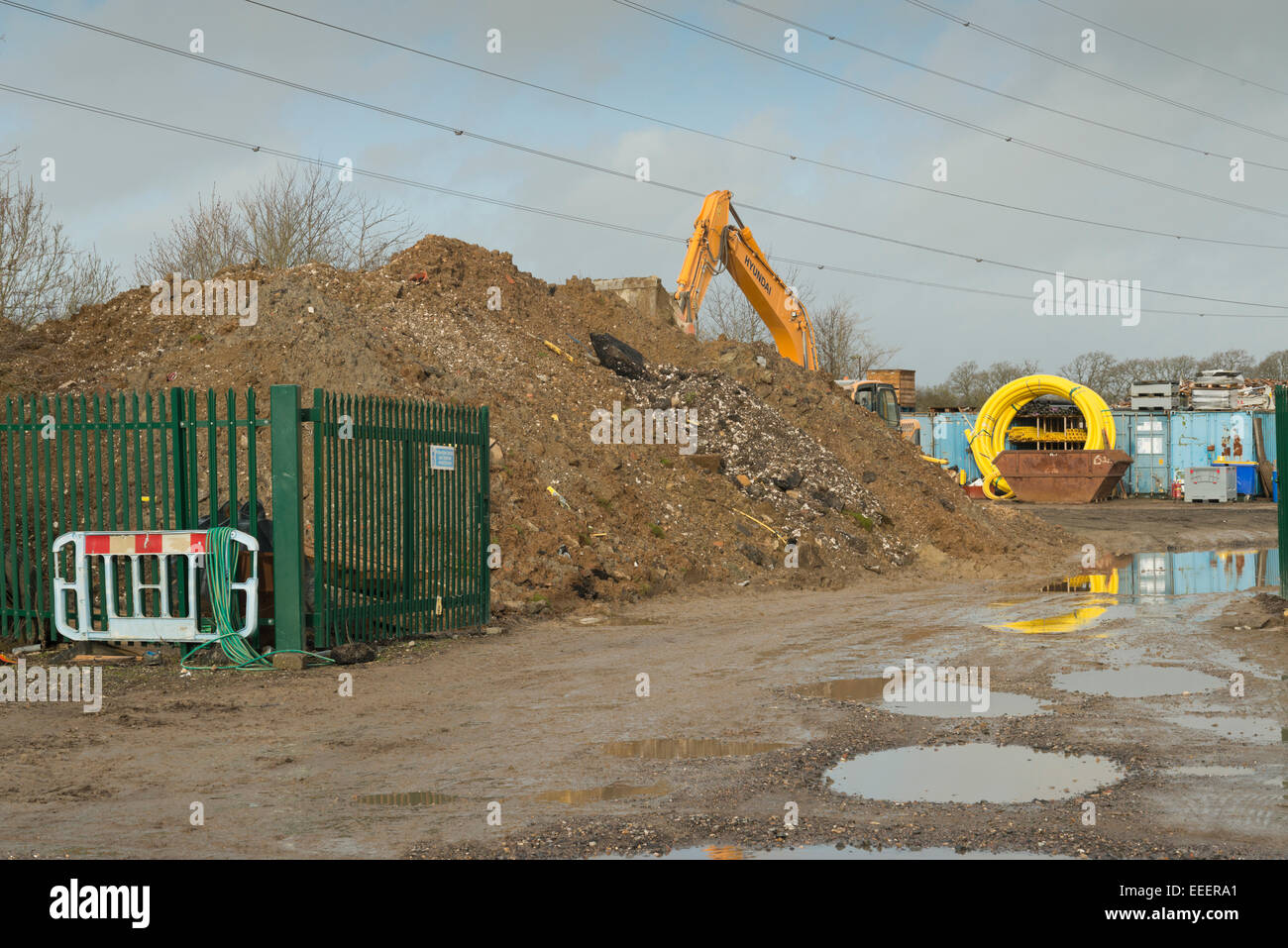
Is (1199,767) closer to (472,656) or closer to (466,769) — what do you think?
(466,769)

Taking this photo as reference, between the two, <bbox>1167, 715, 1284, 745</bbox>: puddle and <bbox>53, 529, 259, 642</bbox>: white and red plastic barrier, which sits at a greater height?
<bbox>53, 529, 259, 642</bbox>: white and red plastic barrier

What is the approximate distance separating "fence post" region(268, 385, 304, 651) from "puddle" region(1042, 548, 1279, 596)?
38.1 ft

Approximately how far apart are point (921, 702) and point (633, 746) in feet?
8.32

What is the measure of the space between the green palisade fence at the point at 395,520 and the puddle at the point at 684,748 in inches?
181

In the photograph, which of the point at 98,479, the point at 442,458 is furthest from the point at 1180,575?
the point at 98,479

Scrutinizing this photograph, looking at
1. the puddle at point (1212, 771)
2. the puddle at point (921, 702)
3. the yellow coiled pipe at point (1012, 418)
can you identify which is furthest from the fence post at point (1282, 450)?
the yellow coiled pipe at point (1012, 418)

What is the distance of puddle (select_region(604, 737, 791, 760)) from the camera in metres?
7.45

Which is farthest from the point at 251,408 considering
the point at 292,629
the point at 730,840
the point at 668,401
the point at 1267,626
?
the point at 668,401

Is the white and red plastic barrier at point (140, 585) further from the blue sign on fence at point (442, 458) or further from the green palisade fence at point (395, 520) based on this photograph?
the blue sign on fence at point (442, 458)

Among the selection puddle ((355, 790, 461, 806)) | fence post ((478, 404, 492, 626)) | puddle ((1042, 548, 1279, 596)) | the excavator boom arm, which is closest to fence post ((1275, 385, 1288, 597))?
puddle ((1042, 548, 1279, 596))

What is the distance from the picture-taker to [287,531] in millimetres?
10945

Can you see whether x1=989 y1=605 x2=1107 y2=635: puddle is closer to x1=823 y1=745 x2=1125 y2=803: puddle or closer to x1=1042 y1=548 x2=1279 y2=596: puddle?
x1=1042 y1=548 x2=1279 y2=596: puddle

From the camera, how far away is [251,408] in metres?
10.9

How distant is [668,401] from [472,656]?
11890 millimetres
